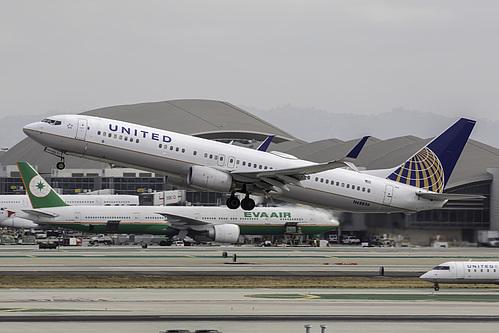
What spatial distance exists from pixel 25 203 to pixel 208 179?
8563 cm

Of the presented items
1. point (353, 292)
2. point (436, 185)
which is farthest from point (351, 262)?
point (353, 292)

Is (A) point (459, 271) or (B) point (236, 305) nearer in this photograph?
(B) point (236, 305)

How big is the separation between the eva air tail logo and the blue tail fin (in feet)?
166

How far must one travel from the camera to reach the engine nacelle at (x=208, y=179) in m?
56.2

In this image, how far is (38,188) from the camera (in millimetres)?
101375

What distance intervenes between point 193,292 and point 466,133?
31.3 metres

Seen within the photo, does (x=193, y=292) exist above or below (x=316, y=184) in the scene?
below

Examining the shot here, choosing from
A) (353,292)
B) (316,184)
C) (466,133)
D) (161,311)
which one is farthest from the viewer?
(466,133)

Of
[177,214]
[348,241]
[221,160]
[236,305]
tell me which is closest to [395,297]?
[236,305]

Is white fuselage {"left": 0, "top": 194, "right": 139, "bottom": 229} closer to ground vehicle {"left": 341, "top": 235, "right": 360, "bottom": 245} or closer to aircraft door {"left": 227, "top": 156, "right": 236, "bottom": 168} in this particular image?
ground vehicle {"left": 341, "top": 235, "right": 360, "bottom": 245}

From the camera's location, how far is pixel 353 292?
50969mm

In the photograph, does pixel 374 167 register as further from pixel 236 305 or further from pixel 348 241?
pixel 236 305

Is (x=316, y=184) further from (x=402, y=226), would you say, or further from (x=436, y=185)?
(x=402, y=226)

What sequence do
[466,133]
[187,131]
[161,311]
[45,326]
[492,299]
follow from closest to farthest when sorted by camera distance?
[45,326] < [161,311] < [492,299] < [466,133] < [187,131]
